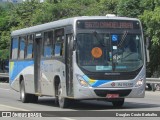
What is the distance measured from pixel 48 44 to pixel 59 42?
3.73 feet

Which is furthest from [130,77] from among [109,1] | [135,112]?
[109,1]

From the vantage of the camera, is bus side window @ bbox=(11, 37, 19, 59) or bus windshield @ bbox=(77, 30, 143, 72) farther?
bus side window @ bbox=(11, 37, 19, 59)

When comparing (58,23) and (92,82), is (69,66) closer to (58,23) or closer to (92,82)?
(92,82)

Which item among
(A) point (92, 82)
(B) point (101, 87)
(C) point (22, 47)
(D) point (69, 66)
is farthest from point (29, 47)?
(B) point (101, 87)

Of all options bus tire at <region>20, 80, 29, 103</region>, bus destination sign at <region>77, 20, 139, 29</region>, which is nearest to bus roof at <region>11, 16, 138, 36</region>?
bus destination sign at <region>77, 20, 139, 29</region>

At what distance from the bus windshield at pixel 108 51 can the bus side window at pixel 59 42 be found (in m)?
1.12

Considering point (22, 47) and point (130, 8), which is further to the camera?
point (130, 8)

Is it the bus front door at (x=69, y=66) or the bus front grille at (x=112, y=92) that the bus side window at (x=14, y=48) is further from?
the bus front grille at (x=112, y=92)

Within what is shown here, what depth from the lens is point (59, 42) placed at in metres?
17.7

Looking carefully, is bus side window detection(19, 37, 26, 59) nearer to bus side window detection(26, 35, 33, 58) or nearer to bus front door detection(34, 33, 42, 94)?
bus side window detection(26, 35, 33, 58)

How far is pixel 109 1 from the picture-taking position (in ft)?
135

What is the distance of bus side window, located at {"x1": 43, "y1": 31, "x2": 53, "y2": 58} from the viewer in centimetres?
1853

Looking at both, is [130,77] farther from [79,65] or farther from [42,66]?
[42,66]

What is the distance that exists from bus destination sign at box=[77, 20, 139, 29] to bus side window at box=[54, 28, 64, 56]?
1128 mm
